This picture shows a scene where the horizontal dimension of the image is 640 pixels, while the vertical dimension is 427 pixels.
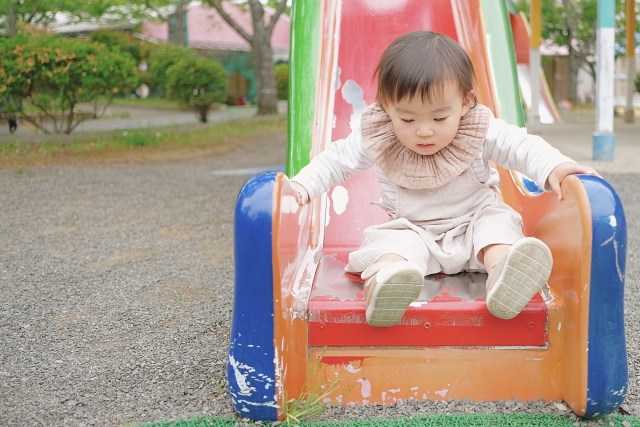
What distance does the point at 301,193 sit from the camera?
204cm

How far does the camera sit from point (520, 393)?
5.83 feet

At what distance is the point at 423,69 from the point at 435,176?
1.18ft

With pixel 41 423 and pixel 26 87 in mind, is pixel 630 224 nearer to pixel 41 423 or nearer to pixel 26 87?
pixel 41 423

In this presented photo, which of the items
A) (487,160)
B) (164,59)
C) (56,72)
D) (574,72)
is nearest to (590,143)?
(56,72)

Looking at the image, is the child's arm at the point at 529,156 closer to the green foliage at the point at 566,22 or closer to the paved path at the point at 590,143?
the paved path at the point at 590,143

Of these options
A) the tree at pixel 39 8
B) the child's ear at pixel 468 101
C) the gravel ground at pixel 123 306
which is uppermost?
the tree at pixel 39 8

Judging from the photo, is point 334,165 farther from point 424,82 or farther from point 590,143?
point 590,143

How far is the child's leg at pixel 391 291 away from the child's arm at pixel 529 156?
0.48m

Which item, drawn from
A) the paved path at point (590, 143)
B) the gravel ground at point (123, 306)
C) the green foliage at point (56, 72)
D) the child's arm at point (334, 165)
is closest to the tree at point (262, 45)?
the green foliage at point (56, 72)

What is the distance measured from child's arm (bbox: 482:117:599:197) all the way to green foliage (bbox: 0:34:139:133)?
654 cm

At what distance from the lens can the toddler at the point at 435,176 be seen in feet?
5.44

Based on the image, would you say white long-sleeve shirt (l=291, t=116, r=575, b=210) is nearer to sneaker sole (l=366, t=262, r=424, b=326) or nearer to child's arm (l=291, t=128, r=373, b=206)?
child's arm (l=291, t=128, r=373, b=206)

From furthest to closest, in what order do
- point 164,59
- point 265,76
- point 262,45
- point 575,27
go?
point 575,27, point 164,59, point 265,76, point 262,45

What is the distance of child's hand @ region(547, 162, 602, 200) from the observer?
1.76 m
